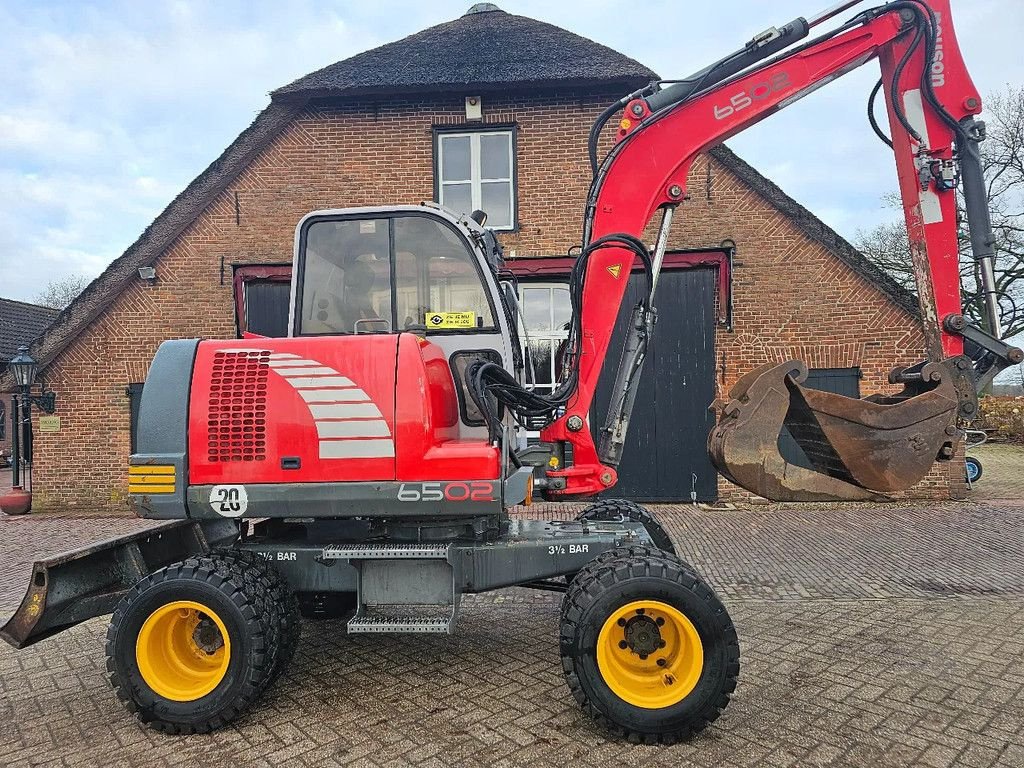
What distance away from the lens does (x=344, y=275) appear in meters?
3.72

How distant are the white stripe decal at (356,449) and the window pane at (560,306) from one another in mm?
6369

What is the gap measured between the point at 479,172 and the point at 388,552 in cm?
757

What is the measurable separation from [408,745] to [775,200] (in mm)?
8655

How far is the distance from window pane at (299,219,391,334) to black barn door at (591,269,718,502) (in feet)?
19.9

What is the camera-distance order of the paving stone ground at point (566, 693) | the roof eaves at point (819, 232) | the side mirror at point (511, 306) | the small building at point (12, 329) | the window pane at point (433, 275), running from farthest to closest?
the small building at point (12, 329), the roof eaves at point (819, 232), the side mirror at point (511, 306), the window pane at point (433, 275), the paving stone ground at point (566, 693)

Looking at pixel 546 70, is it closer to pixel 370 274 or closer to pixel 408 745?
pixel 370 274

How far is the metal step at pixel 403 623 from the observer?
314 centimetres

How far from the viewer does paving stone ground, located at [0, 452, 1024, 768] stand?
2.89m

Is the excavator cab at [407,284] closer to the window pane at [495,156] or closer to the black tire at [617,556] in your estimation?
the black tire at [617,556]

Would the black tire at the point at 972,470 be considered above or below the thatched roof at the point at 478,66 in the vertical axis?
below

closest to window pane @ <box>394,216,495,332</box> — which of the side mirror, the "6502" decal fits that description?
the side mirror

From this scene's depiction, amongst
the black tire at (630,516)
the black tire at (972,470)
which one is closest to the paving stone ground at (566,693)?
the black tire at (630,516)

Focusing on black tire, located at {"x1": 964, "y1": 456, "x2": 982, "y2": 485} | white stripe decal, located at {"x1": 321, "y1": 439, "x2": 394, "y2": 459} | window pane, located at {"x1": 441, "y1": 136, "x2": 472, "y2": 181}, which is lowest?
black tire, located at {"x1": 964, "y1": 456, "x2": 982, "y2": 485}

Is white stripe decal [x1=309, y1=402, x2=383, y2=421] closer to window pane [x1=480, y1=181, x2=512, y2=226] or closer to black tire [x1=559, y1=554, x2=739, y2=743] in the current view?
black tire [x1=559, y1=554, x2=739, y2=743]
